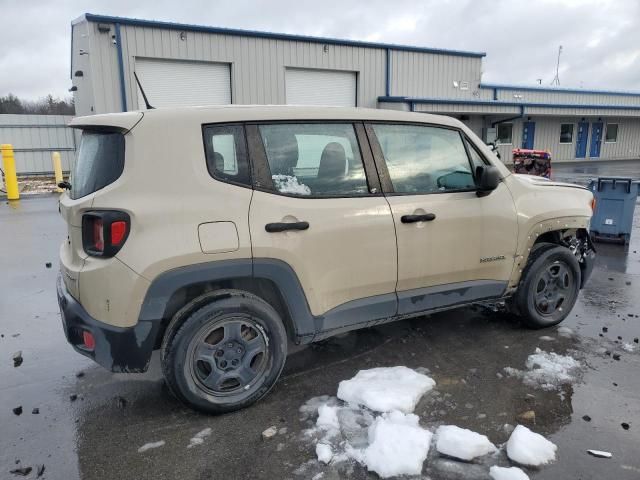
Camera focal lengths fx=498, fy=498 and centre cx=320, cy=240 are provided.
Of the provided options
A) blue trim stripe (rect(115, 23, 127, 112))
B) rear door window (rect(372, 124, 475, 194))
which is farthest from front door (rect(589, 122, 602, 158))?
rear door window (rect(372, 124, 475, 194))

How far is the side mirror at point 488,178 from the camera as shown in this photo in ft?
12.4

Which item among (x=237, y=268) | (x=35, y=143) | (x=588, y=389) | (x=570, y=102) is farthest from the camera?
(x=570, y=102)

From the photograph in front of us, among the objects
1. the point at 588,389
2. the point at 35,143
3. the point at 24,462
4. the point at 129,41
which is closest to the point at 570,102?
the point at 129,41

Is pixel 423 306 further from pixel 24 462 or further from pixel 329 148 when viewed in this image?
pixel 24 462

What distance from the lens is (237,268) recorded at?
3.05 metres

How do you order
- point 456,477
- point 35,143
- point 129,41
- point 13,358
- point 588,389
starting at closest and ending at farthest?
point 456,477 < point 588,389 < point 13,358 < point 129,41 < point 35,143

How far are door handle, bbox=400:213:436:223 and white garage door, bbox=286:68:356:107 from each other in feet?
55.9

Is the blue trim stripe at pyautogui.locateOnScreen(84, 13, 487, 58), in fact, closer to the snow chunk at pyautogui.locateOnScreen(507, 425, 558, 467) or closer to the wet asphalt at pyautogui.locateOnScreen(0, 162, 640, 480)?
the wet asphalt at pyautogui.locateOnScreen(0, 162, 640, 480)

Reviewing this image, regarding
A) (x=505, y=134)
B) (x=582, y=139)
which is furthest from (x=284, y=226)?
(x=582, y=139)

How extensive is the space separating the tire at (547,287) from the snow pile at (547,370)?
0.50m

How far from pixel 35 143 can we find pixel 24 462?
23991 millimetres

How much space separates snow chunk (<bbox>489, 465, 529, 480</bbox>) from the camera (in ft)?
8.16

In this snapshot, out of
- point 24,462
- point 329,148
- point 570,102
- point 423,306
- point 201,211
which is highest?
point 570,102

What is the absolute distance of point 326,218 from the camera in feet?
10.8
